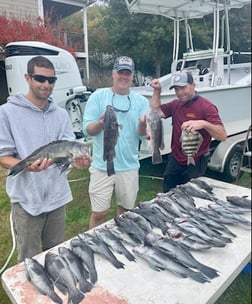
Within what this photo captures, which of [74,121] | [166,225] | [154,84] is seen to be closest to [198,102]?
[154,84]

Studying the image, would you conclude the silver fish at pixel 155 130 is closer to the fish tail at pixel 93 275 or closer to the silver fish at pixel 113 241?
the silver fish at pixel 113 241

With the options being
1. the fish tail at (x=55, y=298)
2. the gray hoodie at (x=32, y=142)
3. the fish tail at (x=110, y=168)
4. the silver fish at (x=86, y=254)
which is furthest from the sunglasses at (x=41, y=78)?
the fish tail at (x=55, y=298)

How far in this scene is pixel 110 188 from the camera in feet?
5.79

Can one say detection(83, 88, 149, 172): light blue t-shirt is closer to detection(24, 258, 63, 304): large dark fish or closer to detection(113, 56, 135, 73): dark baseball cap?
detection(113, 56, 135, 73): dark baseball cap

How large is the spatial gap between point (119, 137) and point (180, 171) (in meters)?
0.41

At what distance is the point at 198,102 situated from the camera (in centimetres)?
105

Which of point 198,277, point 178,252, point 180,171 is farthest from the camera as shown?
point 180,171

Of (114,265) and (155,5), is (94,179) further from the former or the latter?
(155,5)

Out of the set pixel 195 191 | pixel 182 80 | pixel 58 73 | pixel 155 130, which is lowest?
pixel 195 191

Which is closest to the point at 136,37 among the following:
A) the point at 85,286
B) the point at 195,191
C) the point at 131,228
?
the point at 195,191

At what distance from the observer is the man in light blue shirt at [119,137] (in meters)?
1.48

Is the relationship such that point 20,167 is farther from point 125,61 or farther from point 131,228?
point 125,61

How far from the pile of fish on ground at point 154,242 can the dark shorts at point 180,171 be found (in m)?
0.04

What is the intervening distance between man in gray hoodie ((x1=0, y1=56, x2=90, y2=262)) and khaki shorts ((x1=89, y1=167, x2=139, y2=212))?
30 centimetres
